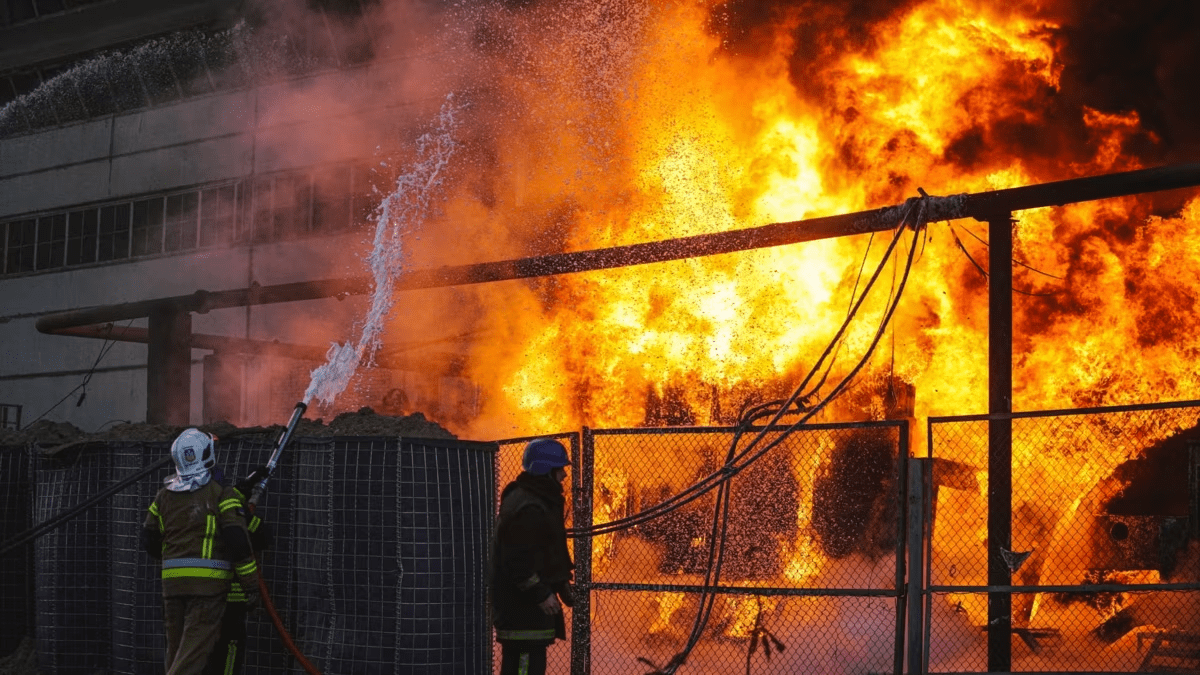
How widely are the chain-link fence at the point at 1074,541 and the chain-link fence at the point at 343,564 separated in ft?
11.6

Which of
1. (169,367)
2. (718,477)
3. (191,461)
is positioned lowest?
(718,477)

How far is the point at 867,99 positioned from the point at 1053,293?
3118 mm

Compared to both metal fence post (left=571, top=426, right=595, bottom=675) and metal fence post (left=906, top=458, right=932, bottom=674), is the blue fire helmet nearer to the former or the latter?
metal fence post (left=571, top=426, right=595, bottom=675)

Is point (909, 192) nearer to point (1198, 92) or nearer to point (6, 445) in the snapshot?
point (1198, 92)

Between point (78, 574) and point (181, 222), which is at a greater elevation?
point (181, 222)

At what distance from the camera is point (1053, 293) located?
13016 millimetres

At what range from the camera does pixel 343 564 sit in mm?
7621

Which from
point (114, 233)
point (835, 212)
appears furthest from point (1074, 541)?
point (114, 233)

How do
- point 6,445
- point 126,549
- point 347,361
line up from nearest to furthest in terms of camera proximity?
point 126,549 → point 6,445 → point 347,361

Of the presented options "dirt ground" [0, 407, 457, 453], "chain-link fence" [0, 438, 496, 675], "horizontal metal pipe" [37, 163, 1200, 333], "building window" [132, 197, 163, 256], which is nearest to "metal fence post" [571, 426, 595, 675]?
"chain-link fence" [0, 438, 496, 675]

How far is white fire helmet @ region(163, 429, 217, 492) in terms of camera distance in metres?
7.25

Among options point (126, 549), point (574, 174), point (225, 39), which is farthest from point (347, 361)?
point (126, 549)

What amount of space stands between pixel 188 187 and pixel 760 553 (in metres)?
17.8

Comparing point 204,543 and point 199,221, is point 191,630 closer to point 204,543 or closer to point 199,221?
point 204,543
